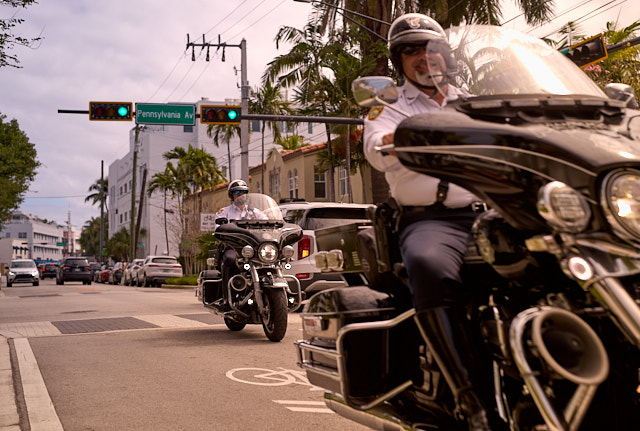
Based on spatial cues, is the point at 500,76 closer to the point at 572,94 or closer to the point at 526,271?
the point at 572,94

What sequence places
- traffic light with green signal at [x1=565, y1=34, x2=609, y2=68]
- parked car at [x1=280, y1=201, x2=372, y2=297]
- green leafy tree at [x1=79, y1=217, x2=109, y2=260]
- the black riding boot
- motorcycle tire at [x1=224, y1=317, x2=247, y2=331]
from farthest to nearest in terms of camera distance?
1. green leafy tree at [x1=79, y1=217, x2=109, y2=260]
2. traffic light with green signal at [x1=565, y1=34, x2=609, y2=68]
3. parked car at [x1=280, y1=201, x2=372, y2=297]
4. motorcycle tire at [x1=224, y1=317, x2=247, y2=331]
5. the black riding boot

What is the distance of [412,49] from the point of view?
343cm

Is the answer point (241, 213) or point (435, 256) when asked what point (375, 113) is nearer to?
point (435, 256)


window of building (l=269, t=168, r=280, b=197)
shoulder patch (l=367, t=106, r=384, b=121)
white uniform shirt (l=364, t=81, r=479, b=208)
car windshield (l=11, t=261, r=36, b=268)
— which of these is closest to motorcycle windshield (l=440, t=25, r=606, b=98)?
white uniform shirt (l=364, t=81, r=479, b=208)

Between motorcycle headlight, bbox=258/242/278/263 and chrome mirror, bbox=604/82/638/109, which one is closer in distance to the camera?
chrome mirror, bbox=604/82/638/109

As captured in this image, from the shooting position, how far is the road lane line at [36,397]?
4.50 m

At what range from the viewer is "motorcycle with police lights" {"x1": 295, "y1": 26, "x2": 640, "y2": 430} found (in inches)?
85.6

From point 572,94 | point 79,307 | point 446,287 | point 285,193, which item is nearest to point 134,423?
point 446,287

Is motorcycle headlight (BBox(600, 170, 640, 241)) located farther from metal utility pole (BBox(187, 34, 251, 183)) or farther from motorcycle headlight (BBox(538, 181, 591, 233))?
metal utility pole (BBox(187, 34, 251, 183))

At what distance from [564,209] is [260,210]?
6.75 metres

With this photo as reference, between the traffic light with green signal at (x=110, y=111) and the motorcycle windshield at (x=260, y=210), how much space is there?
1329cm

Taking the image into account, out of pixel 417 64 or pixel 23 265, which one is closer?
pixel 417 64

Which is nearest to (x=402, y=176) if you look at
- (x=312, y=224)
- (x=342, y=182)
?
(x=312, y=224)

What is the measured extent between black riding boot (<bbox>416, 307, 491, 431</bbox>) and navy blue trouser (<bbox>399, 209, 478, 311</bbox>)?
0.05 meters
